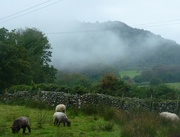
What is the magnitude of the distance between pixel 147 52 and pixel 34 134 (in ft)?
203

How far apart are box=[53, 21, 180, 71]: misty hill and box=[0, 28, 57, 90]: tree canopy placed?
2034 centimetres

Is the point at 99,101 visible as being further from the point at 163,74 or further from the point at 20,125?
the point at 163,74

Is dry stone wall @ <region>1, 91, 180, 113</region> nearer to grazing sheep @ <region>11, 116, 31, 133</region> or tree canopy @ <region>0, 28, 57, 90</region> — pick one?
grazing sheep @ <region>11, 116, 31, 133</region>

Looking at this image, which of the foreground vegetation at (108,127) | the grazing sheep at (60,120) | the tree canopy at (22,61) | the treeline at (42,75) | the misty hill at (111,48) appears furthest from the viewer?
the misty hill at (111,48)

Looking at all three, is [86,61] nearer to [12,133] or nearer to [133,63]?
[133,63]

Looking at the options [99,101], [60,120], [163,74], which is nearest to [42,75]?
[163,74]

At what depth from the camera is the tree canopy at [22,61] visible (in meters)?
40.8

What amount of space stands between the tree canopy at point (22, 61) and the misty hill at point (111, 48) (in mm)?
20338

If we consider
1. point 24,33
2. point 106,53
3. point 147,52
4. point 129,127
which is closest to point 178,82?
point 147,52

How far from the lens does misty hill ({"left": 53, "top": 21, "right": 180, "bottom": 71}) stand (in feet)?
214

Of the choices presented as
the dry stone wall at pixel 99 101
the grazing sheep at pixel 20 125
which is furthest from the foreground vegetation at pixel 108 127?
the dry stone wall at pixel 99 101

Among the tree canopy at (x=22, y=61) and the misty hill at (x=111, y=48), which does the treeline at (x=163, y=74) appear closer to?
the misty hill at (x=111, y=48)

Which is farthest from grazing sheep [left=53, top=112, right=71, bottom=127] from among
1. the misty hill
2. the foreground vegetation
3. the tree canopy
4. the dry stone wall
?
the misty hill

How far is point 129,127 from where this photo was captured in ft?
38.1
